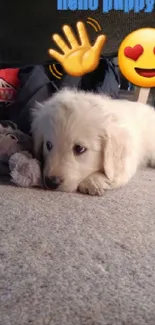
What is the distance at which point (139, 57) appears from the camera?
1980 mm

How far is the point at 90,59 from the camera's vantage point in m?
2.08

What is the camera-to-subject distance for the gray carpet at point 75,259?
65 cm

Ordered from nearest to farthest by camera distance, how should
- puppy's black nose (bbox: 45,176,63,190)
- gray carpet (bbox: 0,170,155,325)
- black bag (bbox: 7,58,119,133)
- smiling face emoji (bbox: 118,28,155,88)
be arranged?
gray carpet (bbox: 0,170,155,325)
puppy's black nose (bbox: 45,176,63,190)
black bag (bbox: 7,58,119,133)
smiling face emoji (bbox: 118,28,155,88)

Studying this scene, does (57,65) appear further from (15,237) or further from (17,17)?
(15,237)

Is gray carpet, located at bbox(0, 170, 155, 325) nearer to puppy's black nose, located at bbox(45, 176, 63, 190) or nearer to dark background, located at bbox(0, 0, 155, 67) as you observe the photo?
puppy's black nose, located at bbox(45, 176, 63, 190)

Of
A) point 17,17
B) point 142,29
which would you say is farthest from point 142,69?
point 17,17

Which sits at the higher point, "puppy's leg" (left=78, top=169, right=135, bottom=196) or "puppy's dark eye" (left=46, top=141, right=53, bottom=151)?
"puppy's dark eye" (left=46, top=141, right=53, bottom=151)

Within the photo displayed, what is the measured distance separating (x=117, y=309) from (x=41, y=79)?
4.85 feet

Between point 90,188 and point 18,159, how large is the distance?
0.25m

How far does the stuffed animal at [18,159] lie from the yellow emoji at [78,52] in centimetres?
69

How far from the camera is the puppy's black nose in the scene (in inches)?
47.8

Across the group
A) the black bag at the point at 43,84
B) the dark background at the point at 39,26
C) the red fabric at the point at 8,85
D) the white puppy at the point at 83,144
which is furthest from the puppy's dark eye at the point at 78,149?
the dark background at the point at 39,26

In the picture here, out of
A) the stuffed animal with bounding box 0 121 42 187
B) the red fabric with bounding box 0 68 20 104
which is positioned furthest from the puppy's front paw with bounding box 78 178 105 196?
the red fabric with bounding box 0 68 20 104

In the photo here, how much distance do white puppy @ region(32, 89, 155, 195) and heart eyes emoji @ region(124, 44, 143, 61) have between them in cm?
63
